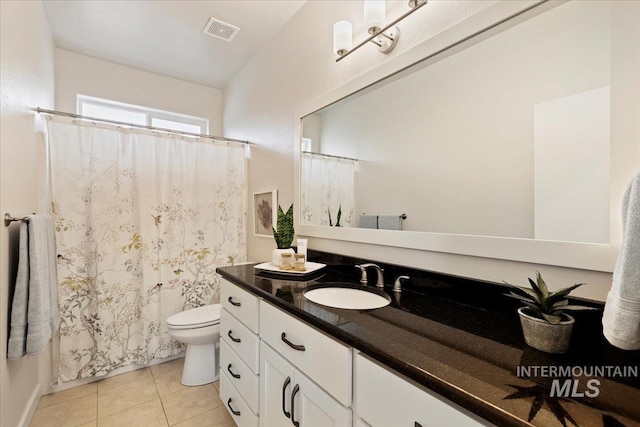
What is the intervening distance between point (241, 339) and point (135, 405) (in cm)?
104

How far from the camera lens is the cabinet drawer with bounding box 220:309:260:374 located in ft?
4.19

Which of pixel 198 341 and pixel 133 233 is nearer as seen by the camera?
pixel 198 341

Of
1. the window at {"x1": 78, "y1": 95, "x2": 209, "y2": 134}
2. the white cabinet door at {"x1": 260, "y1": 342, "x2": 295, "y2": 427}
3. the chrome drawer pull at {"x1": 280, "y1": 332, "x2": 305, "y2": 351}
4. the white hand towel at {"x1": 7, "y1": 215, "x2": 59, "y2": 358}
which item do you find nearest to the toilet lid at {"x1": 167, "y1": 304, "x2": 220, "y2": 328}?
the white hand towel at {"x1": 7, "y1": 215, "x2": 59, "y2": 358}

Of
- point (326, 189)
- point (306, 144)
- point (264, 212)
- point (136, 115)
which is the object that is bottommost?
point (264, 212)

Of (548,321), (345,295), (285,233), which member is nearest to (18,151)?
(285,233)

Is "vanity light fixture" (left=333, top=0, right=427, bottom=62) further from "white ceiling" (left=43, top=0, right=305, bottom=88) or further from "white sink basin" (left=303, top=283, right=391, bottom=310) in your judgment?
"white sink basin" (left=303, top=283, right=391, bottom=310)

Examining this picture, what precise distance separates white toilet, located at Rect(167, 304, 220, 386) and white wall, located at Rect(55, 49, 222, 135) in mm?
2037

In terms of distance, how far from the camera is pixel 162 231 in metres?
2.27

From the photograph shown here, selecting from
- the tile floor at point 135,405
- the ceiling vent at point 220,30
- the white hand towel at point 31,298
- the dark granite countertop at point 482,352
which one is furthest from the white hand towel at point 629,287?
the ceiling vent at point 220,30

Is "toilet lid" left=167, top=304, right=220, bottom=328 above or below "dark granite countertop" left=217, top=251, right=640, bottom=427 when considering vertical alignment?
below

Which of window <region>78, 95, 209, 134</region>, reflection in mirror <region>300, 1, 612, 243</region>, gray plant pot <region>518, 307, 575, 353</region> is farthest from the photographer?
window <region>78, 95, 209, 134</region>

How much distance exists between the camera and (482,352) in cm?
68

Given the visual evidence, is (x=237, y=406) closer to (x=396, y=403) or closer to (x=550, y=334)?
(x=396, y=403)

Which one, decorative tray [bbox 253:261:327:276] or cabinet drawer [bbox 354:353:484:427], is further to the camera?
decorative tray [bbox 253:261:327:276]
